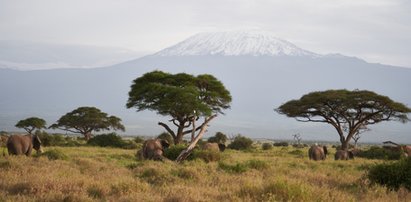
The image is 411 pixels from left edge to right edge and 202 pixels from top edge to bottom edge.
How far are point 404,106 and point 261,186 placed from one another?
34030 mm

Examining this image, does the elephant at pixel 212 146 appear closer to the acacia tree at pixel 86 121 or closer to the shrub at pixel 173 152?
the shrub at pixel 173 152

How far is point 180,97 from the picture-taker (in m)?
34.8

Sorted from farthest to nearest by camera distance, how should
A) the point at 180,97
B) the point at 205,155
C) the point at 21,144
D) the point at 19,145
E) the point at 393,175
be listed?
the point at 180,97 → the point at 205,155 → the point at 21,144 → the point at 19,145 → the point at 393,175

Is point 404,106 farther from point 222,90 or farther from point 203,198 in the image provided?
point 203,198

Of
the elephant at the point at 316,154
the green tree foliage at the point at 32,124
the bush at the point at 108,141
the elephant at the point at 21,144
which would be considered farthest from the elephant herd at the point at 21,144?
the green tree foliage at the point at 32,124

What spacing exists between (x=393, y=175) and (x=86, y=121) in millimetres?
54375

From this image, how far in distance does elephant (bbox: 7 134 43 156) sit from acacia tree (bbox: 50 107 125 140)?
42004mm

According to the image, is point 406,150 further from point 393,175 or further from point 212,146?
point 393,175

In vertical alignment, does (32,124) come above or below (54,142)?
above

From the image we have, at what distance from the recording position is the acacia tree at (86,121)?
205ft

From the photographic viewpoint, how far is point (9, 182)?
411 inches

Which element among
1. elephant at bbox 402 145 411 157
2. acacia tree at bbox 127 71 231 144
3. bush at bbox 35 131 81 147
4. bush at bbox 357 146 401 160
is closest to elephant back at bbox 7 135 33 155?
acacia tree at bbox 127 71 231 144

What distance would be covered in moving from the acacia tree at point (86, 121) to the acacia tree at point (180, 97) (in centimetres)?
2402

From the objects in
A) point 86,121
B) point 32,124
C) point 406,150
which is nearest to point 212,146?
point 406,150
